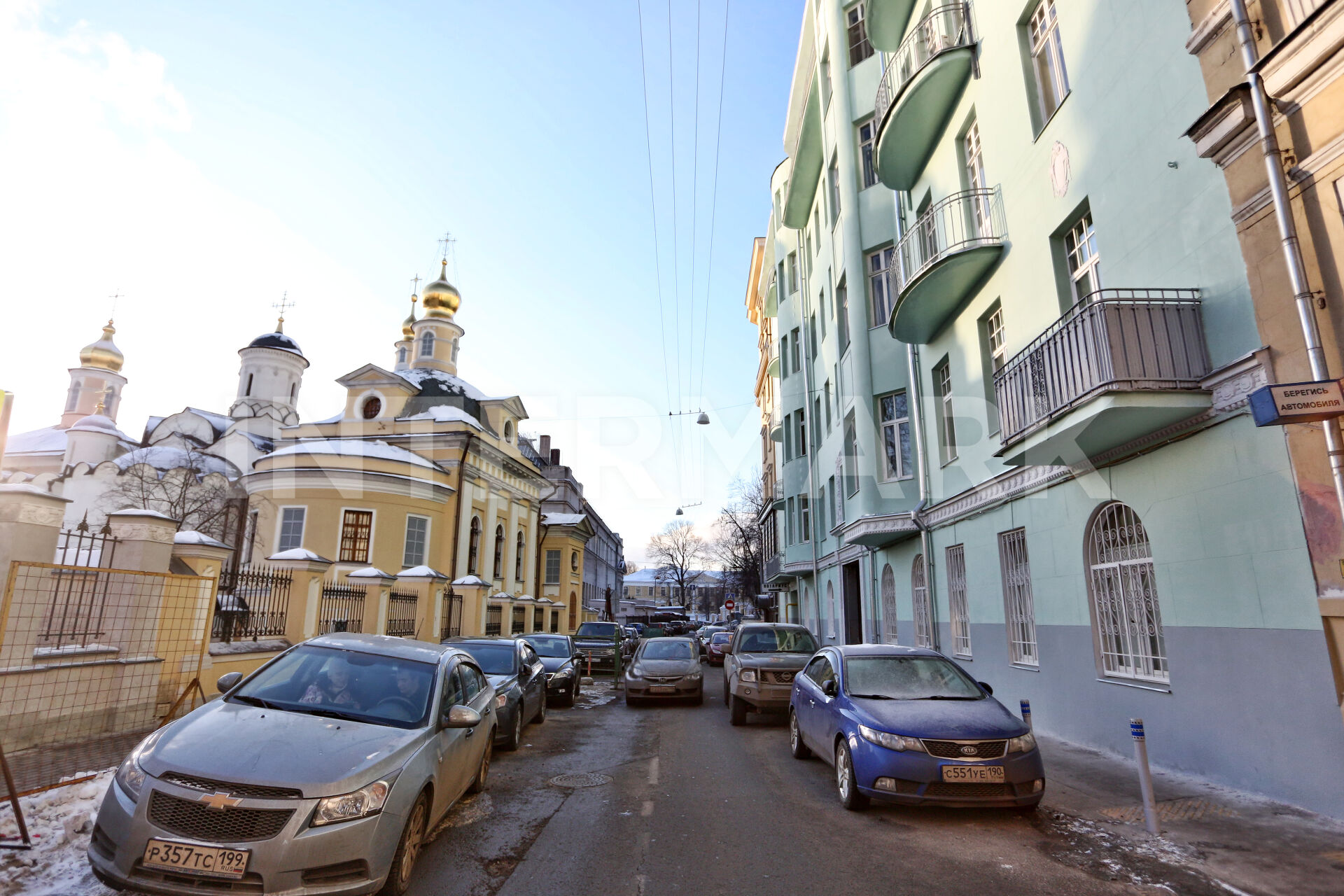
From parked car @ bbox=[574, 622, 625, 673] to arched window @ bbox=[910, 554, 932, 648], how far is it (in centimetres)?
910

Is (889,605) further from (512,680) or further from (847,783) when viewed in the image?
(847,783)

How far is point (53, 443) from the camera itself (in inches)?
1704

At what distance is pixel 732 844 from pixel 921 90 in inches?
531

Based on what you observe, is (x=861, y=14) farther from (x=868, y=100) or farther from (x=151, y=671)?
(x=151, y=671)

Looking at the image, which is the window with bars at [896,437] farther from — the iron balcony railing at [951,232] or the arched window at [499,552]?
the arched window at [499,552]

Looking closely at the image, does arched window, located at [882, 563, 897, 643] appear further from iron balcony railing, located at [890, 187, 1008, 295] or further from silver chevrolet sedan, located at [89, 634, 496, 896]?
silver chevrolet sedan, located at [89, 634, 496, 896]

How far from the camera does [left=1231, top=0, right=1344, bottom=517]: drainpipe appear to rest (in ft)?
19.8

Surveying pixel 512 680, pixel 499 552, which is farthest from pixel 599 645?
pixel 499 552

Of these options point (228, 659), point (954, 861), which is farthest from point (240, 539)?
point (954, 861)

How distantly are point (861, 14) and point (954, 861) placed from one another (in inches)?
811

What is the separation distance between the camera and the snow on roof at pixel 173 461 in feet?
118

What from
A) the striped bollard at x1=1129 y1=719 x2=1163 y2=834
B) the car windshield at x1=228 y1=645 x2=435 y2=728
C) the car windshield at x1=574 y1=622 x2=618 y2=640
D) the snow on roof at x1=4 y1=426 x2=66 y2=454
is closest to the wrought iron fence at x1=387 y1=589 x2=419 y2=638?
the car windshield at x1=574 y1=622 x2=618 y2=640

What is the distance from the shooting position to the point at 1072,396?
836cm

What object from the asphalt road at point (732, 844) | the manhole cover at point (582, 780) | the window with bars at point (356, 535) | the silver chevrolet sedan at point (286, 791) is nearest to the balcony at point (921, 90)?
the asphalt road at point (732, 844)
